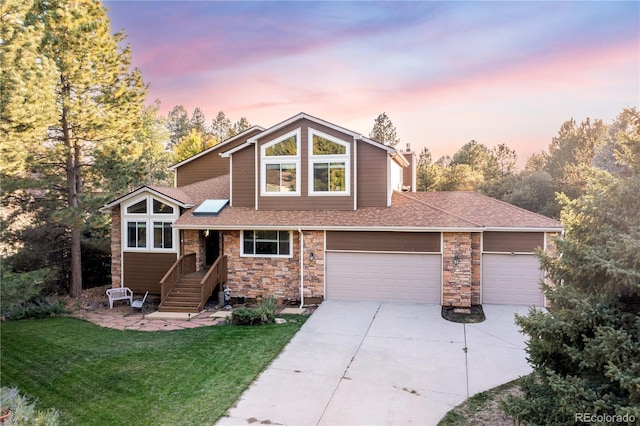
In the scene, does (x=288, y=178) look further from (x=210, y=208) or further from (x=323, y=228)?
(x=210, y=208)

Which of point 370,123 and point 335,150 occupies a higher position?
point 370,123

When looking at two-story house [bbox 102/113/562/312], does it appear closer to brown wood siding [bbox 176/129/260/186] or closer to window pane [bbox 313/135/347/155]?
Answer: window pane [bbox 313/135/347/155]

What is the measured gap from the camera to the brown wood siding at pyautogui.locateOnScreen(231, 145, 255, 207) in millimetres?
15555

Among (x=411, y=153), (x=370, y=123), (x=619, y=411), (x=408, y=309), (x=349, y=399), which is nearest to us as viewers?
(x=619, y=411)

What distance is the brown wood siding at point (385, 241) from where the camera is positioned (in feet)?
42.9

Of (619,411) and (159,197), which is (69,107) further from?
(619,411)

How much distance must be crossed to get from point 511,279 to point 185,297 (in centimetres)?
1108

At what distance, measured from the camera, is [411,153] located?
24609 mm

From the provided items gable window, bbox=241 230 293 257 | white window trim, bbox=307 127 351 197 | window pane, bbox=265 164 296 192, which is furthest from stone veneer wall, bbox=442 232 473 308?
window pane, bbox=265 164 296 192

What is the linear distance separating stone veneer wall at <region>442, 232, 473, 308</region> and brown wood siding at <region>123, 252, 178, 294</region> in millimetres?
10017

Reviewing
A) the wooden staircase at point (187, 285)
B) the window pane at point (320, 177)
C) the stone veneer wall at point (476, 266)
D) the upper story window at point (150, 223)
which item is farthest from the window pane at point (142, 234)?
the stone veneer wall at point (476, 266)

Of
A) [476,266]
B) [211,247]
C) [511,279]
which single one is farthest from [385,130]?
[511,279]

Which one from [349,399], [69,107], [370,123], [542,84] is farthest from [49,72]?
[370,123]

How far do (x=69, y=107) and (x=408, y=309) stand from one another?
14.3 metres
